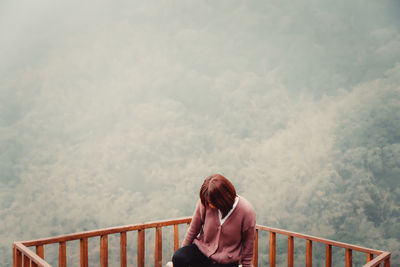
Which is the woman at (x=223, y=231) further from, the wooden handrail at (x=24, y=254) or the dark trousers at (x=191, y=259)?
the wooden handrail at (x=24, y=254)

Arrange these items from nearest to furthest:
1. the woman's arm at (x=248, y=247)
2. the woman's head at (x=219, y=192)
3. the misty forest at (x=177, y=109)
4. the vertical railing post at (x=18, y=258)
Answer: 1. the woman's head at (x=219, y=192)
2. the woman's arm at (x=248, y=247)
3. the vertical railing post at (x=18, y=258)
4. the misty forest at (x=177, y=109)

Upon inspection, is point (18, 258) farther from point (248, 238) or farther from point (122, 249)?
point (248, 238)

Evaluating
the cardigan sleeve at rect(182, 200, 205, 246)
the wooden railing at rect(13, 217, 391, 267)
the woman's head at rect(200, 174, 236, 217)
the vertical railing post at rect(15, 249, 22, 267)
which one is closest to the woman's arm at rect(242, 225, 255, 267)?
the woman's head at rect(200, 174, 236, 217)

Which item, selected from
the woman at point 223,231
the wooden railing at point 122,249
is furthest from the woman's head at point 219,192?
the wooden railing at point 122,249

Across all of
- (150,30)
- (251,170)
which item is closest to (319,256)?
(251,170)

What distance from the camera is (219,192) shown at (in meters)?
2.10

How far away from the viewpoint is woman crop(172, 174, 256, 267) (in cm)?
214

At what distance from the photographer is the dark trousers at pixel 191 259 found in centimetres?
223

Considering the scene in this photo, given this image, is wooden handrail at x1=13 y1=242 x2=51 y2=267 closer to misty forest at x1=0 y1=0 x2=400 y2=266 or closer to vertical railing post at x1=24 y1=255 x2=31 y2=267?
vertical railing post at x1=24 y1=255 x2=31 y2=267

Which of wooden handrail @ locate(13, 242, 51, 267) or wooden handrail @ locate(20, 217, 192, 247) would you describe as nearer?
wooden handrail @ locate(13, 242, 51, 267)

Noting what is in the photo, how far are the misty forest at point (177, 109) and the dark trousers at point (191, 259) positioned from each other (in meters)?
1.96

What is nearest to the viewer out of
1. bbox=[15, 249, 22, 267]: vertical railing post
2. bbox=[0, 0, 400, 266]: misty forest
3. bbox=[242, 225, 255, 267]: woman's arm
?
bbox=[242, 225, 255, 267]: woman's arm

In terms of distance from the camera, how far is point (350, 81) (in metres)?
3.93

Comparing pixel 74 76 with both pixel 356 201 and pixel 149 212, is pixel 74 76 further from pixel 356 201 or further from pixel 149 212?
pixel 356 201
